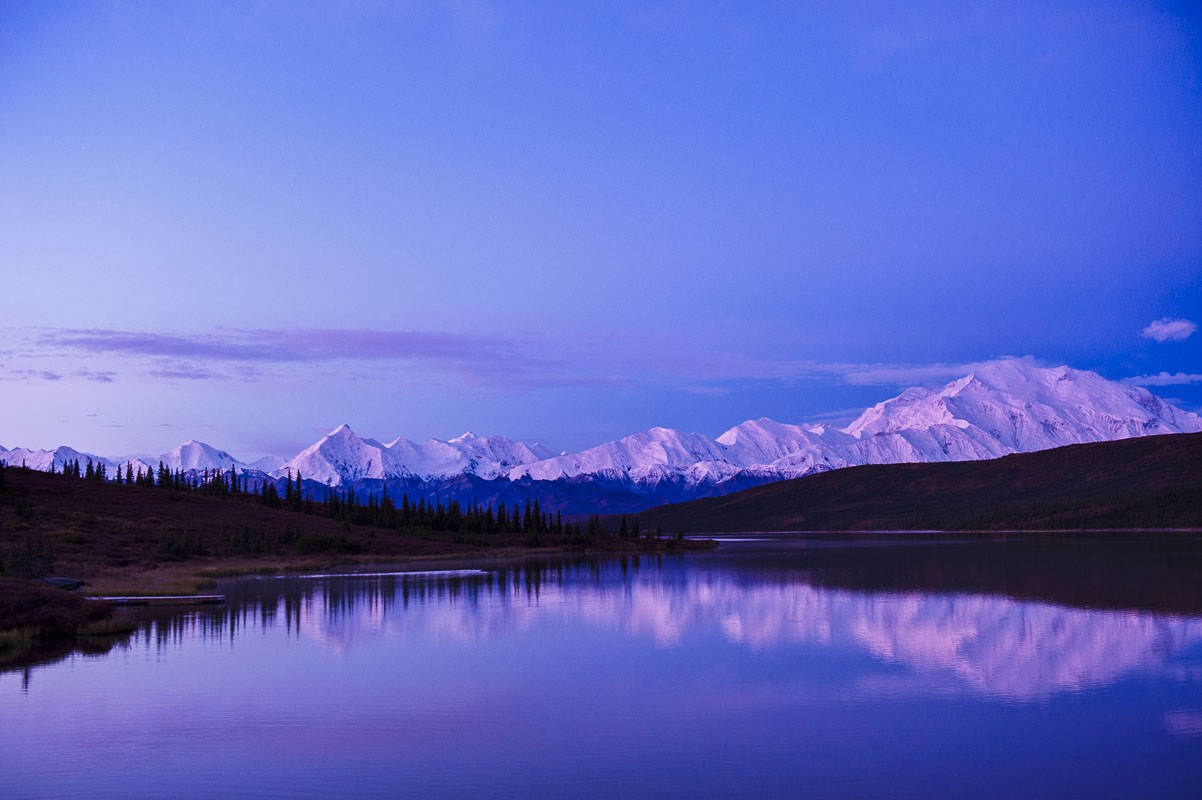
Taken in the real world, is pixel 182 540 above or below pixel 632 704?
above

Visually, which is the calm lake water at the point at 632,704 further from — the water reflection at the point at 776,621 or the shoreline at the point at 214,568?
the shoreline at the point at 214,568

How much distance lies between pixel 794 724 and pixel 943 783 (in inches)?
200

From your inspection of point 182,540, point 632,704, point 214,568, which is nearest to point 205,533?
point 182,540

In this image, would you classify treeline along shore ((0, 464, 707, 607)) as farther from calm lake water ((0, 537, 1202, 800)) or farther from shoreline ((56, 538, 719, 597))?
calm lake water ((0, 537, 1202, 800))

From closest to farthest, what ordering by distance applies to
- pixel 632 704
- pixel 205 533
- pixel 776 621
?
pixel 632 704 < pixel 776 621 < pixel 205 533

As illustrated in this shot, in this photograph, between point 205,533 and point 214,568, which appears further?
point 205,533

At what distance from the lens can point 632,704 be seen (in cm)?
2639

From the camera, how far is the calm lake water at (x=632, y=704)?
1938 cm

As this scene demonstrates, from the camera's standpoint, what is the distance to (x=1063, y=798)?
1775 centimetres

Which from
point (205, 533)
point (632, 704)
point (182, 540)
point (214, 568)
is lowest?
point (632, 704)

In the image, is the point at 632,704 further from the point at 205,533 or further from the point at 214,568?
the point at 205,533

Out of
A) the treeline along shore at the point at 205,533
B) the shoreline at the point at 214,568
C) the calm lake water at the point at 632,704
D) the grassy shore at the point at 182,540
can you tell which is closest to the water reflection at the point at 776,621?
the calm lake water at the point at 632,704

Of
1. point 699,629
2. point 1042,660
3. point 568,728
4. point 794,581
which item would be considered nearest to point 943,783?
point 568,728

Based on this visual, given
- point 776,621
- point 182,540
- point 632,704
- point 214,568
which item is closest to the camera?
point 632,704
